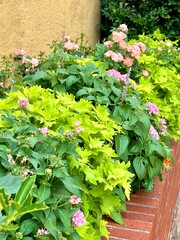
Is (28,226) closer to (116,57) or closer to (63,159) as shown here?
(63,159)

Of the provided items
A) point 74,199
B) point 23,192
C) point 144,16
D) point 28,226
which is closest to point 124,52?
point 74,199

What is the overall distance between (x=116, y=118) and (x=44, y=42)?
94.3 inches

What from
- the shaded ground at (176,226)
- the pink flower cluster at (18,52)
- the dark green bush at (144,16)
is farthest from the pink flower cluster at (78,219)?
the dark green bush at (144,16)

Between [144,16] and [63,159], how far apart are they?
5623 mm

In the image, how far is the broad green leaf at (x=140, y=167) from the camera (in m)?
3.08

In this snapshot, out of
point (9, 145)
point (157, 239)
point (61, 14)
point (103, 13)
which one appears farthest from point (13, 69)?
point (103, 13)

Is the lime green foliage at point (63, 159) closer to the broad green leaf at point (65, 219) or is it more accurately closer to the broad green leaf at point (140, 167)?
the broad green leaf at point (65, 219)

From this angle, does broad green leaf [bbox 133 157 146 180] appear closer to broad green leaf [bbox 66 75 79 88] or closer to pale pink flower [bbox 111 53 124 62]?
broad green leaf [bbox 66 75 79 88]

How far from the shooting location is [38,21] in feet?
16.9

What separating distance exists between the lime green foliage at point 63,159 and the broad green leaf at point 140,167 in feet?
0.70

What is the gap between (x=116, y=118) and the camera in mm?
3150

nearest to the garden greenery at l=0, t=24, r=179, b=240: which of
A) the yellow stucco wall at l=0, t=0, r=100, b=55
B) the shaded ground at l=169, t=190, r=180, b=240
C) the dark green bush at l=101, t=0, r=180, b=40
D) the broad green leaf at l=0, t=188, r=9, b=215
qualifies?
the broad green leaf at l=0, t=188, r=9, b=215

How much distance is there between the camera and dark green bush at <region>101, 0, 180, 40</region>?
7496 millimetres

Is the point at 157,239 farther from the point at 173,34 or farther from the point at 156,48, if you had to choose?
the point at 173,34
